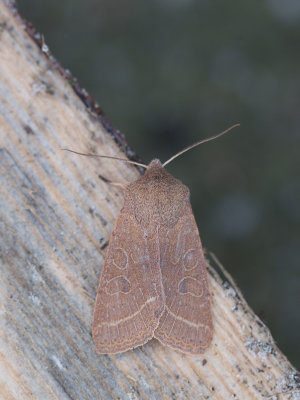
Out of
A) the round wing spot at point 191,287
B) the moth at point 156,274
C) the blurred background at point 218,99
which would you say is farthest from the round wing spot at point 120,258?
the blurred background at point 218,99

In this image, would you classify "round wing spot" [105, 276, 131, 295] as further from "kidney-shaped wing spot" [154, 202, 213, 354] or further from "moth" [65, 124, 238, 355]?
"kidney-shaped wing spot" [154, 202, 213, 354]

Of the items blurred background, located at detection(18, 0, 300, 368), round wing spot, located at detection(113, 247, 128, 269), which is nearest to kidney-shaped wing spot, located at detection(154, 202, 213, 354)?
round wing spot, located at detection(113, 247, 128, 269)

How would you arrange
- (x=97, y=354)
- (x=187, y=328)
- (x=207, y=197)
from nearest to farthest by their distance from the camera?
(x=97, y=354)
(x=187, y=328)
(x=207, y=197)

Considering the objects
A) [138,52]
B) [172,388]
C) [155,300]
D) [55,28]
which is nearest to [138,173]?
[155,300]

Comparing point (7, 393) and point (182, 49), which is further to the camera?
point (182, 49)

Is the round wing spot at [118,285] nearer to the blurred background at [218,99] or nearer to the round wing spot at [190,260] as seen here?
the round wing spot at [190,260]

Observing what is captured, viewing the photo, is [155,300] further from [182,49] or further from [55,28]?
[55,28]
